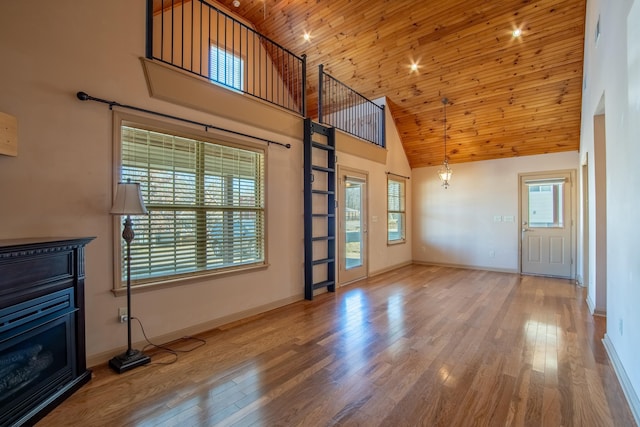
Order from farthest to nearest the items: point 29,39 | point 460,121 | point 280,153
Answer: point 460,121, point 280,153, point 29,39

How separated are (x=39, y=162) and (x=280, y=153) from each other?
8.28 ft

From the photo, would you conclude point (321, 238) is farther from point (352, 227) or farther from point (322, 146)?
point (322, 146)

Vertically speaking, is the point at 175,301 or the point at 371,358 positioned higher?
the point at 175,301

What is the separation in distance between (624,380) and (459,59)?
15.5 ft

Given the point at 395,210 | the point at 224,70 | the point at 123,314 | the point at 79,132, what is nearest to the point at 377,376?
the point at 123,314

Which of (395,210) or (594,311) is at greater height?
(395,210)

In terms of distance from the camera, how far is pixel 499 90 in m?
5.32

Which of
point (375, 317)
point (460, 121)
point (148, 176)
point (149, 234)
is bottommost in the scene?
point (375, 317)

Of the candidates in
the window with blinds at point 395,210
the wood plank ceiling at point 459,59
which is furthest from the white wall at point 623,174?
the window with blinds at point 395,210

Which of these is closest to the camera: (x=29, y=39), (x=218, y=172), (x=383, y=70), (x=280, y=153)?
(x=29, y=39)

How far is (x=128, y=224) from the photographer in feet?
8.33

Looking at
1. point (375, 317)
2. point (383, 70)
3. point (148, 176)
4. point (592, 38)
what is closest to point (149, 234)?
point (148, 176)

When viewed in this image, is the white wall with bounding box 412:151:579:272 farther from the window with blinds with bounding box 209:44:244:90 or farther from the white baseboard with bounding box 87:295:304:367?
the window with blinds with bounding box 209:44:244:90

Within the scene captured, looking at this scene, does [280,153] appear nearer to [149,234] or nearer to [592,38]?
[149,234]
